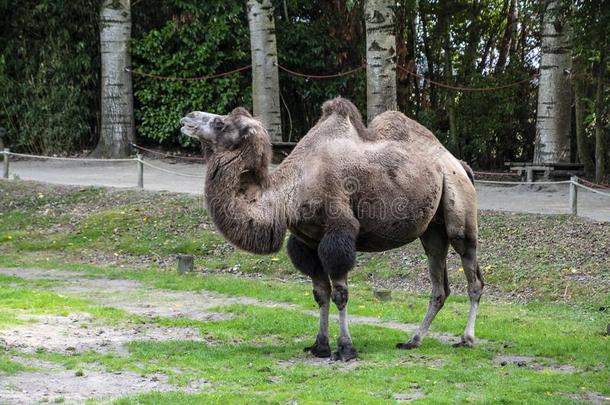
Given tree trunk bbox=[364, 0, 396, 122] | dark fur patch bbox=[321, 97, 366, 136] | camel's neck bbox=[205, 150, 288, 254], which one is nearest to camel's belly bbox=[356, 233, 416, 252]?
camel's neck bbox=[205, 150, 288, 254]

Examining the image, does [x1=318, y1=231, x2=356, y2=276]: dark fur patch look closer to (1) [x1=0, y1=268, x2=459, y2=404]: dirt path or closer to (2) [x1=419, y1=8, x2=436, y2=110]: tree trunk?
(1) [x1=0, y1=268, x2=459, y2=404]: dirt path

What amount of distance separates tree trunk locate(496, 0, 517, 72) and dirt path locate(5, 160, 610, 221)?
4.72 m

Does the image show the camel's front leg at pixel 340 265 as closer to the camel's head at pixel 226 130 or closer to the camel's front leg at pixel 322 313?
the camel's front leg at pixel 322 313

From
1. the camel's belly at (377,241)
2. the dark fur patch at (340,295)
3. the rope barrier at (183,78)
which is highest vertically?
the rope barrier at (183,78)

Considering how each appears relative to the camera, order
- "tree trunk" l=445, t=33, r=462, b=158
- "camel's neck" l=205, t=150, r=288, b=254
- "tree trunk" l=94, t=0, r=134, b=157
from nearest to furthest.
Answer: "camel's neck" l=205, t=150, r=288, b=254
"tree trunk" l=445, t=33, r=462, b=158
"tree trunk" l=94, t=0, r=134, b=157

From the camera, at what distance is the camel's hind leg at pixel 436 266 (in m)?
10.5

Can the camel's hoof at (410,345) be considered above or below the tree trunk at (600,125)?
below

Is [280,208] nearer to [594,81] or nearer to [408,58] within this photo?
[594,81]

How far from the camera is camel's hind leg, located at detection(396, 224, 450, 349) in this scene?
34.5ft

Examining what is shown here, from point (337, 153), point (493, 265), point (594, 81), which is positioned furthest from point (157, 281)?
point (594, 81)

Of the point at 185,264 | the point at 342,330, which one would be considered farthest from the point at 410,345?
the point at 185,264

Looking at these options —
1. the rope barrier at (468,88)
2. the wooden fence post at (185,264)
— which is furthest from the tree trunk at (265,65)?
the wooden fence post at (185,264)

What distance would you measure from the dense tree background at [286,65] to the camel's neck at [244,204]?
49.6 feet

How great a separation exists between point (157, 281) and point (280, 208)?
578 cm
